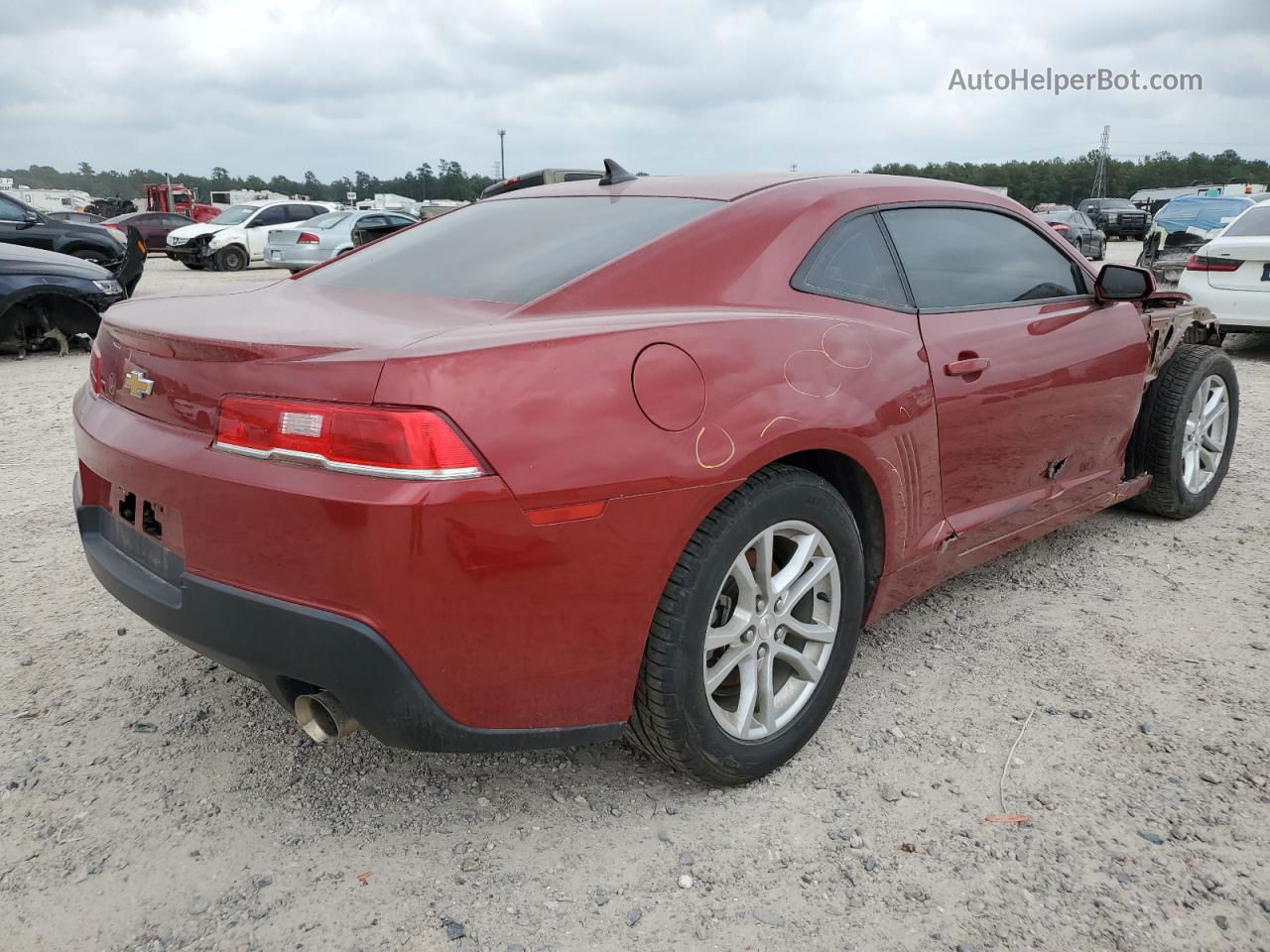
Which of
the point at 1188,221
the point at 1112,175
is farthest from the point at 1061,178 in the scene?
the point at 1188,221

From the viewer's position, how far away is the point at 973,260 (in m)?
3.04

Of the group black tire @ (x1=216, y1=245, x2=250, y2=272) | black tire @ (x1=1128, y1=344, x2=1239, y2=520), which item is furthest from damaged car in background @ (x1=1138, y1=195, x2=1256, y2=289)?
black tire @ (x1=216, y1=245, x2=250, y2=272)

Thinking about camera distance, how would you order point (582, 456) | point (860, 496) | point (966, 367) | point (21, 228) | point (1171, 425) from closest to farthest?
point (582, 456), point (860, 496), point (966, 367), point (1171, 425), point (21, 228)

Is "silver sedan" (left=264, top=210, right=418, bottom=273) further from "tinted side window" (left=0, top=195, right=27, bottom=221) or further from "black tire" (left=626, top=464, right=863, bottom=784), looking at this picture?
"black tire" (left=626, top=464, right=863, bottom=784)

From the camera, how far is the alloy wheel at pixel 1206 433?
13.8 feet

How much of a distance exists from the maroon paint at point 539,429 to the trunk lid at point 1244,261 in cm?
688

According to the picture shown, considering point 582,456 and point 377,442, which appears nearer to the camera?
point 377,442

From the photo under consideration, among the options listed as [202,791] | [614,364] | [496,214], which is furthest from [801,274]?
[202,791]

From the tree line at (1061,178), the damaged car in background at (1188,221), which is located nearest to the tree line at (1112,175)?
the tree line at (1061,178)

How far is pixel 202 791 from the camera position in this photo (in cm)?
231

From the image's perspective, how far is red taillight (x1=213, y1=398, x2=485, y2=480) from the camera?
1.71 m

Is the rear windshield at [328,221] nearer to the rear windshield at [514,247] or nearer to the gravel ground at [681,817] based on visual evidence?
the gravel ground at [681,817]

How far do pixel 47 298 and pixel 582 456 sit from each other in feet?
27.7

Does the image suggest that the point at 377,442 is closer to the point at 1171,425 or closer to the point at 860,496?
the point at 860,496
